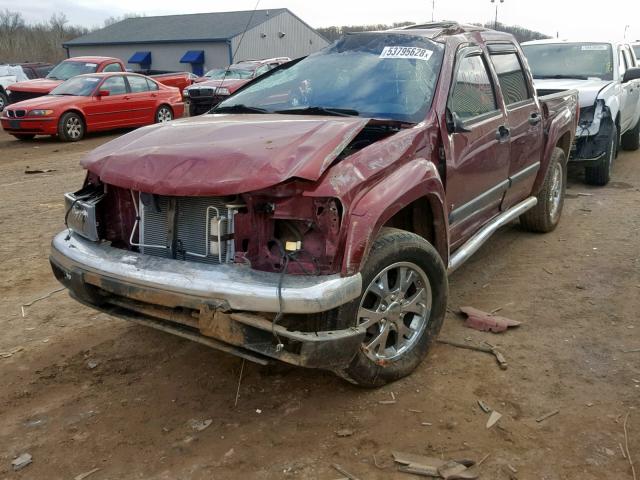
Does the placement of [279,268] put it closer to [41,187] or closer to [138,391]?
[138,391]

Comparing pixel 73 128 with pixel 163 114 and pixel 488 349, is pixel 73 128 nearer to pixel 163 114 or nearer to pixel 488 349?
pixel 163 114

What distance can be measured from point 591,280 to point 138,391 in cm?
361

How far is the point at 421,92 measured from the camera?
3855mm

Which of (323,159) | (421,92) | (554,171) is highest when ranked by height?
(421,92)

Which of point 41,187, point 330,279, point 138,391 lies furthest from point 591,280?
point 41,187

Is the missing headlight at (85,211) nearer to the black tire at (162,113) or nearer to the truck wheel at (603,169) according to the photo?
the truck wheel at (603,169)

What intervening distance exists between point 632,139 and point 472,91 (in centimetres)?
830

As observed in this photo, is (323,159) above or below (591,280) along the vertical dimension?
above

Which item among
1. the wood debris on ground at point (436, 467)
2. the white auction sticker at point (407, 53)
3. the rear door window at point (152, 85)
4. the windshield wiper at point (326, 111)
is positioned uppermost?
the white auction sticker at point (407, 53)

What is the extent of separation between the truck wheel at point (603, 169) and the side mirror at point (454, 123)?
4882 mm

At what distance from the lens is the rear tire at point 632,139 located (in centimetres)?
1097

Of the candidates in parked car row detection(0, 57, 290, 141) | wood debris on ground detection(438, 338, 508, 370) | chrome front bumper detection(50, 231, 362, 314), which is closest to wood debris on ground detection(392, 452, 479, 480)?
chrome front bumper detection(50, 231, 362, 314)

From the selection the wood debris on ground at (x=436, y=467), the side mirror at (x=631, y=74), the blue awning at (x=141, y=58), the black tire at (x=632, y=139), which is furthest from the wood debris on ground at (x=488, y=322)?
the blue awning at (x=141, y=58)

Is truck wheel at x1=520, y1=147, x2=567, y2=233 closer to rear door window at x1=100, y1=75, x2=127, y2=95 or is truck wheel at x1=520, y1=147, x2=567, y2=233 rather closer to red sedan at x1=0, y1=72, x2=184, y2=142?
red sedan at x1=0, y1=72, x2=184, y2=142
